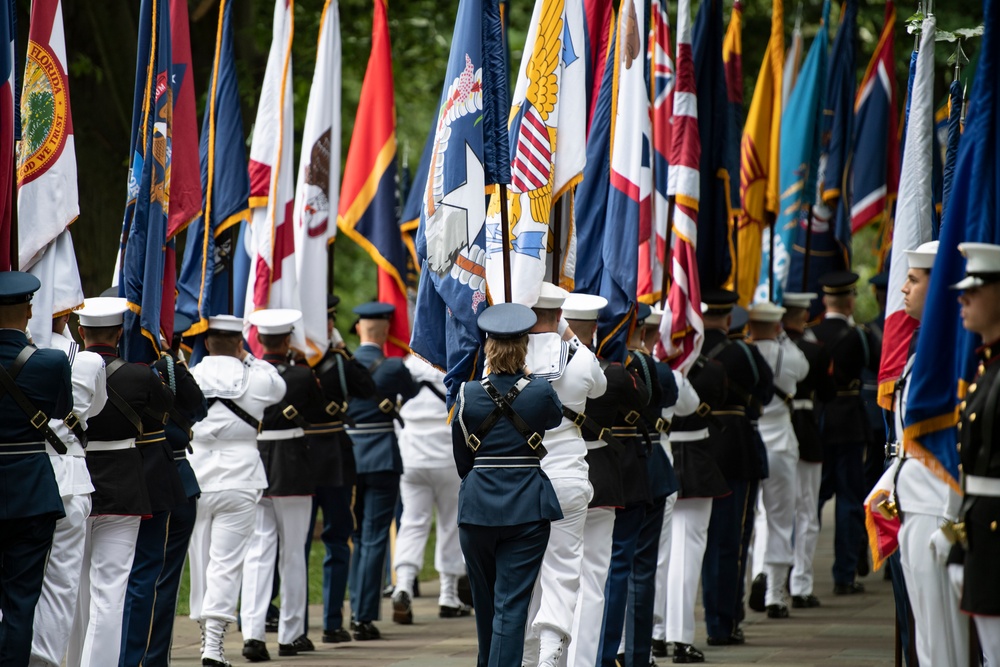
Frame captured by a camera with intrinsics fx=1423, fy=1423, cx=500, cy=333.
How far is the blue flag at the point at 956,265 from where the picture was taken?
17.5 feet

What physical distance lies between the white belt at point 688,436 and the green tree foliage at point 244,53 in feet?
17.7

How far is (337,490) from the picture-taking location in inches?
392

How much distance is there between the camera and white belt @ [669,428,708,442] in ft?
→ 30.5

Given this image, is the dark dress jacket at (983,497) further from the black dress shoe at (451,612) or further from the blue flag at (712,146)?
the black dress shoe at (451,612)

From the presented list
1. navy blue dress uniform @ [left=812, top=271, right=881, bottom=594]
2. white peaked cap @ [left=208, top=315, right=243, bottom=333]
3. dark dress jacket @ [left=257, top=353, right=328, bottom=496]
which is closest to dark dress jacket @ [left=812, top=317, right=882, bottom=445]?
navy blue dress uniform @ [left=812, top=271, right=881, bottom=594]

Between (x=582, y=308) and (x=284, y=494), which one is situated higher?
(x=582, y=308)

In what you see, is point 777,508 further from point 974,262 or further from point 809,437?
point 974,262

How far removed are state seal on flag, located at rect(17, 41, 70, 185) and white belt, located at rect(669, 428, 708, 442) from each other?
13.9ft

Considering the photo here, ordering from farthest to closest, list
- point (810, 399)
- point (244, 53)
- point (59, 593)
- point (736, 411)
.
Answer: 1. point (244, 53)
2. point (810, 399)
3. point (736, 411)
4. point (59, 593)

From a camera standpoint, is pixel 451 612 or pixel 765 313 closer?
pixel 765 313

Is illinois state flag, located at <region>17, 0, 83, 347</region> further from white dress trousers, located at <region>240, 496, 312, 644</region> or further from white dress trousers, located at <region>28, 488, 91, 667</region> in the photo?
white dress trousers, located at <region>240, 496, 312, 644</region>

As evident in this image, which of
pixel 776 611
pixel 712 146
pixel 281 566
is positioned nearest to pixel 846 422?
pixel 776 611

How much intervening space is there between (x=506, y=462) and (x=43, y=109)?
328 cm

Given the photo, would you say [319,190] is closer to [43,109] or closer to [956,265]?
[43,109]
